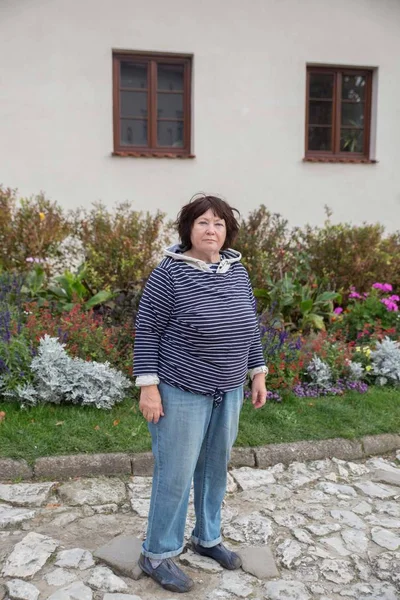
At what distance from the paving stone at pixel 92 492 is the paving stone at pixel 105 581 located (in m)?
0.80

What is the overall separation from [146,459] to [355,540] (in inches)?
58.5

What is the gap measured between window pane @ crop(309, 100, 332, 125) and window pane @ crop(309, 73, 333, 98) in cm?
12

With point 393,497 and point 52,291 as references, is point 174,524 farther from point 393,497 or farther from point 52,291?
point 52,291

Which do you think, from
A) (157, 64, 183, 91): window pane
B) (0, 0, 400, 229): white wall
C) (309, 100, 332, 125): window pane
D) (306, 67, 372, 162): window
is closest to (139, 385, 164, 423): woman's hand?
(0, 0, 400, 229): white wall

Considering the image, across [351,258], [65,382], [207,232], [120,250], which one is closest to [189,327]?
[207,232]

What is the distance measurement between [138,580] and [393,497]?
1931mm

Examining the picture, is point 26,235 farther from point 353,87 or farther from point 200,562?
point 353,87

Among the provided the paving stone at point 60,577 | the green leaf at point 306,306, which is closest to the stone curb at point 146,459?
the paving stone at point 60,577

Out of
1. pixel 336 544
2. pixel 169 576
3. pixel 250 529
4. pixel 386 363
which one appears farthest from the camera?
pixel 386 363

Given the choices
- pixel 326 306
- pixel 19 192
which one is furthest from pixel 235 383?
pixel 19 192

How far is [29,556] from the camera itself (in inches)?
130

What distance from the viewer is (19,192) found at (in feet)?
29.2

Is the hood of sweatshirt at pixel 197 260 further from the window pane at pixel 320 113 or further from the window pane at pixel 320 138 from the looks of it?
the window pane at pixel 320 113

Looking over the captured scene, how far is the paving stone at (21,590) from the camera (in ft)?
9.75
